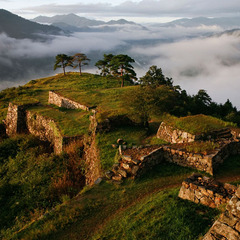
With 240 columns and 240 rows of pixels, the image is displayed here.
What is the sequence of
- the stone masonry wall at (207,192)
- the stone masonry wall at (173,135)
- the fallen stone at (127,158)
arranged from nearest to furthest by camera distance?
the stone masonry wall at (207,192)
the fallen stone at (127,158)
the stone masonry wall at (173,135)

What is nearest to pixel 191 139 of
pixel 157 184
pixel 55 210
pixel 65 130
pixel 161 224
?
pixel 157 184

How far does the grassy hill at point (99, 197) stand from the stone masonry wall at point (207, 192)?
253 millimetres

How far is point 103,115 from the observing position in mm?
17203

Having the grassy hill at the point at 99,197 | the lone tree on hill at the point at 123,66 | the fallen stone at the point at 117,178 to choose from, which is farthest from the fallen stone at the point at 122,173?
the lone tree on hill at the point at 123,66

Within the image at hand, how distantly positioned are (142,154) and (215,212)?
14.4 feet

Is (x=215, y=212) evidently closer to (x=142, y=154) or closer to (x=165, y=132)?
(x=142, y=154)

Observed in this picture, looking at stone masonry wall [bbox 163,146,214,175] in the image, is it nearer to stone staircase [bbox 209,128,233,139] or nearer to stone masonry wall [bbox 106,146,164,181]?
stone masonry wall [bbox 106,146,164,181]

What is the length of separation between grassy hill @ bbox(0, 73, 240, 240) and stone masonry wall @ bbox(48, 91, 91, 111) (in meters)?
6.78

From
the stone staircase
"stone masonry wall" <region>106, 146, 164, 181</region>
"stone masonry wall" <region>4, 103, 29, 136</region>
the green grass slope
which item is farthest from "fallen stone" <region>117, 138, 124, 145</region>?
"stone masonry wall" <region>4, 103, 29, 136</region>

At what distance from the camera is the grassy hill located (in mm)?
6734

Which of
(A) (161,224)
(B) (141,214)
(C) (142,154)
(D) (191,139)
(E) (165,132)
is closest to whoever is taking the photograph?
(A) (161,224)

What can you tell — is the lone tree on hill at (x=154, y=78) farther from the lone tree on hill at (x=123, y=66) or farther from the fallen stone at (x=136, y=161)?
the fallen stone at (x=136, y=161)

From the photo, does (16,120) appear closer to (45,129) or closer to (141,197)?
(45,129)

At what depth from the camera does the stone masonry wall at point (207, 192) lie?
707 centimetres
